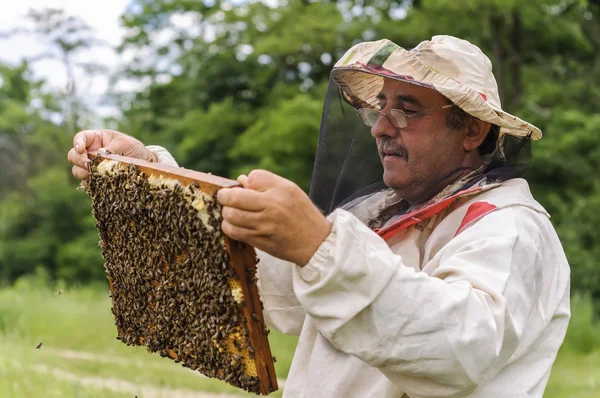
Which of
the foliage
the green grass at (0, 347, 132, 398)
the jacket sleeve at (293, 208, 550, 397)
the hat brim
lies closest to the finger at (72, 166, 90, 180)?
the hat brim

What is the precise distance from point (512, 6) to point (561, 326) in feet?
33.0

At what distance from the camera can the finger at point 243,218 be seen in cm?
168

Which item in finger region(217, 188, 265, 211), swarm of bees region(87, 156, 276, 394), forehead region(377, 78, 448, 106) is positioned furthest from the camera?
forehead region(377, 78, 448, 106)

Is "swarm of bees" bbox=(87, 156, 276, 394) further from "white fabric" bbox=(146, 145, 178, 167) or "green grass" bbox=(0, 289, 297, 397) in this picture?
"green grass" bbox=(0, 289, 297, 397)

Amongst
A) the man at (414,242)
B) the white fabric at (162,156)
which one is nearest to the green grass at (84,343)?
the white fabric at (162,156)

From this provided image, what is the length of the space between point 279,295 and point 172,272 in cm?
65

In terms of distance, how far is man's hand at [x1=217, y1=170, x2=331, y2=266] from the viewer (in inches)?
66.0

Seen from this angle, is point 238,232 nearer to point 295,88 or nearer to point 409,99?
point 409,99

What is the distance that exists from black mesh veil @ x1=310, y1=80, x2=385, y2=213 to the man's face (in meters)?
0.42

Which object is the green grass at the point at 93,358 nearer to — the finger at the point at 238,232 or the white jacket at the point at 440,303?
the white jacket at the point at 440,303

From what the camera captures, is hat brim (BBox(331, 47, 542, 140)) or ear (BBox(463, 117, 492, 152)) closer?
hat brim (BBox(331, 47, 542, 140))

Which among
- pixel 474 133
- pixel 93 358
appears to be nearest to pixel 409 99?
pixel 474 133

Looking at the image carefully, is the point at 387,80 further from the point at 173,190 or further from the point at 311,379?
the point at 311,379

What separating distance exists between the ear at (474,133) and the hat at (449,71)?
81 mm
